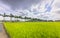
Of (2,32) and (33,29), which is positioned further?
(2,32)

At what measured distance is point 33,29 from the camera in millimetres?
3154

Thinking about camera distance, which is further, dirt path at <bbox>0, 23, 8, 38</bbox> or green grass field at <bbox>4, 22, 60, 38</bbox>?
dirt path at <bbox>0, 23, 8, 38</bbox>

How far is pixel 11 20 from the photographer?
3.44m

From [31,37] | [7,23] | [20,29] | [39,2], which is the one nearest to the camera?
[31,37]

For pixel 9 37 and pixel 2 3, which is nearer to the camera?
pixel 9 37

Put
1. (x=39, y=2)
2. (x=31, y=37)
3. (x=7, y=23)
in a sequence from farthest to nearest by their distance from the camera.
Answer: (x=39, y=2), (x=7, y=23), (x=31, y=37)

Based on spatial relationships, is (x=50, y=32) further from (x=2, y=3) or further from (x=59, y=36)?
(x=2, y=3)

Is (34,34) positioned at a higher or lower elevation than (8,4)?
lower

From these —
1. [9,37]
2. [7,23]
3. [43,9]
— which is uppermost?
[43,9]

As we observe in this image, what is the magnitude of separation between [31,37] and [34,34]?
92 mm

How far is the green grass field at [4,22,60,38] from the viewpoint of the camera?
2977mm

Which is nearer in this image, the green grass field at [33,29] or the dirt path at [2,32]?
the green grass field at [33,29]

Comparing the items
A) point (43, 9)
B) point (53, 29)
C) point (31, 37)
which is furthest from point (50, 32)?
point (43, 9)

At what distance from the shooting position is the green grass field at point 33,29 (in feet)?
9.77
